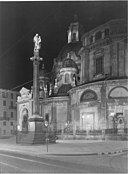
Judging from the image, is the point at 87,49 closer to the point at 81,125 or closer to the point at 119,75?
the point at 119,75

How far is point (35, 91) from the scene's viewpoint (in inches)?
1179

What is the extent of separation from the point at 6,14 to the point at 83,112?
31834 mm

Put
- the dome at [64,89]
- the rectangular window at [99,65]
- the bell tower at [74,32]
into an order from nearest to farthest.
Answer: the rectangular window at [99,65] < the dome at [64,89] < the bell tower at [74,32]

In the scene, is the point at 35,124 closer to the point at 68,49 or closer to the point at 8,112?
the point at 68,49

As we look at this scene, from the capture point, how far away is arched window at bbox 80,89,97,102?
1703 inches

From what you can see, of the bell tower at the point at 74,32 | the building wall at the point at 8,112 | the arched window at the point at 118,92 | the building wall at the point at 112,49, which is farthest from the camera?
the bell tower at the point at 74,32

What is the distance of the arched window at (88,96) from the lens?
1703 inches

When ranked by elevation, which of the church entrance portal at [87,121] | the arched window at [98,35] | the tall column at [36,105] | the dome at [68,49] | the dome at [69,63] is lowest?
the church entrance portal at [87,121]

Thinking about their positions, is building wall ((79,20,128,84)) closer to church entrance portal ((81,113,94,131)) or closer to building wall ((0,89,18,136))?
church entrance portal ((81,113,94,131))

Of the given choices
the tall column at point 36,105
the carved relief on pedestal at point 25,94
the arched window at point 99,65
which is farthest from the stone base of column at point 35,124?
the carved relief on pedestal at point 25,94

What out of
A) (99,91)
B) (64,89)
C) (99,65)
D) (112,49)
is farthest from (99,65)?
(64,89)

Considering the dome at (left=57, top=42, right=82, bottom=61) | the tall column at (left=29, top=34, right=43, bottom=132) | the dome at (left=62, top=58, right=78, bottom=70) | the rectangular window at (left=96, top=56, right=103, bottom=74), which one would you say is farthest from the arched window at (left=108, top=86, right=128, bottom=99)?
the dome at (left=57, top=42, right=82, bottom=61)

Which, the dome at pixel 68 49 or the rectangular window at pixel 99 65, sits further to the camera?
the dome at pixel 68 49

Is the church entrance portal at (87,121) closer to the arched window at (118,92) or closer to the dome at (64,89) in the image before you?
the arched window at (118,92)
